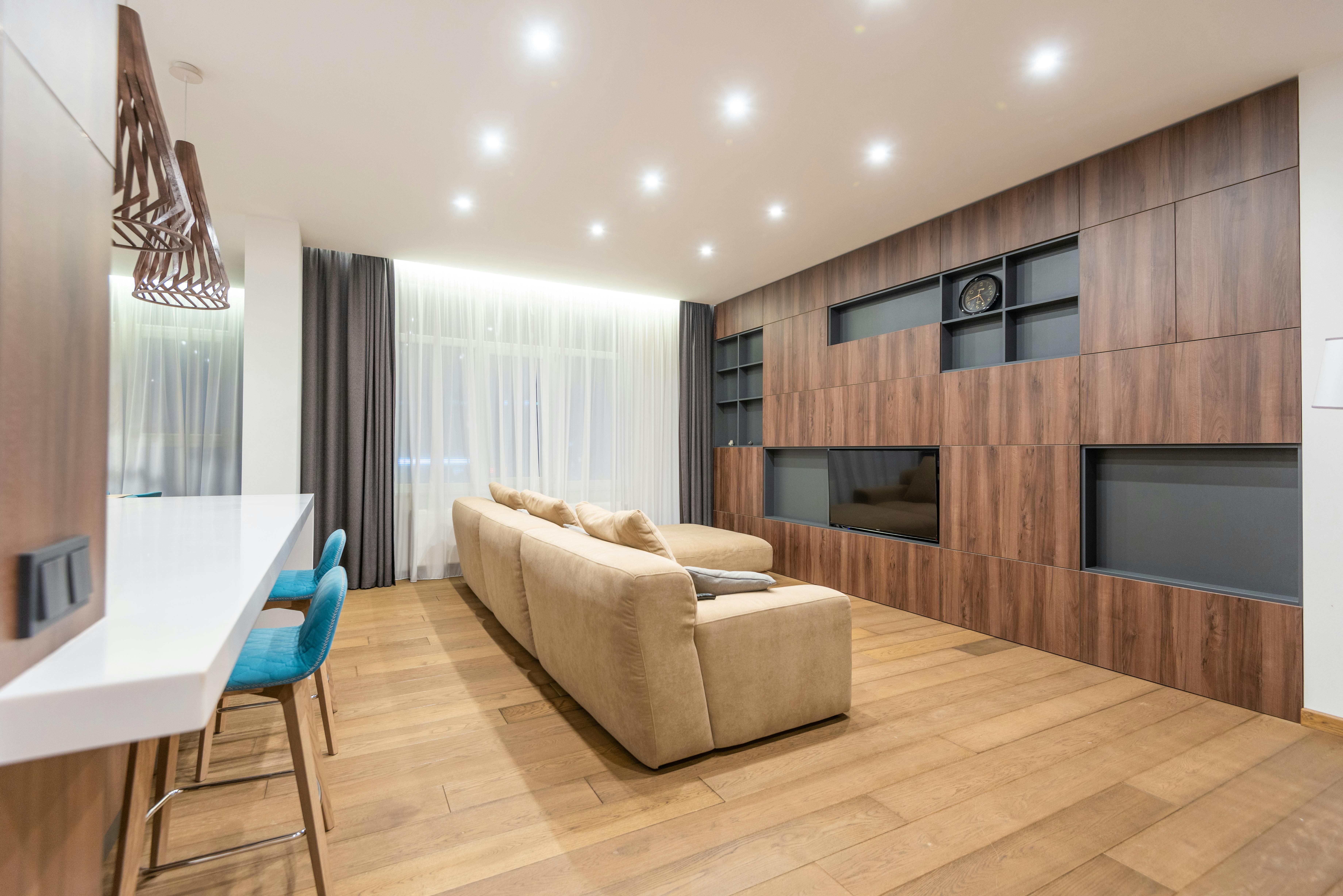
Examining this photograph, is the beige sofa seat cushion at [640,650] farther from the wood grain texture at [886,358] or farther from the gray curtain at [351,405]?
the gray curtain at [351,405]

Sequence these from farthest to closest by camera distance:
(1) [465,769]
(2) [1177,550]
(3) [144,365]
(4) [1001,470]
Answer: (3) [144,365] → (4) [1001,470] → (2) [1177,550] → (1) [465,769]

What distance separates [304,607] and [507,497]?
1785 mm

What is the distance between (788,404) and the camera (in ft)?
17.5

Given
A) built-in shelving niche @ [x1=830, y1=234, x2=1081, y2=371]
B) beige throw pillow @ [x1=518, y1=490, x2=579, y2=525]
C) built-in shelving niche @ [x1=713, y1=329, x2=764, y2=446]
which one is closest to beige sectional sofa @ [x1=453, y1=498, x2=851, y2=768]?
beige throw pillow @ [x1=518, y1=490, x2=579, y2=525]

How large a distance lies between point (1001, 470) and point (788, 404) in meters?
2.04

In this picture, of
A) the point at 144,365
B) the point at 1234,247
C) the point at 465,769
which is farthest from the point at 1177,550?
the point at 144,365

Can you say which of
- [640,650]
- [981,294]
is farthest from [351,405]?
[981,294]

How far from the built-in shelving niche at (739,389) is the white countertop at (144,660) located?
4924mm

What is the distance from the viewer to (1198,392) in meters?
2.72

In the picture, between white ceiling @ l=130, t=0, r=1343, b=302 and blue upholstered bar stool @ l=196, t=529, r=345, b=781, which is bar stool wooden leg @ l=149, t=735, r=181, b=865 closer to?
blue upholstered bar stool @ l=196, t=529, r=345, b=781

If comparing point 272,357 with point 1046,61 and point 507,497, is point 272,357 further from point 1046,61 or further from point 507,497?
point 1046,61

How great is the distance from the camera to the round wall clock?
3754 mm

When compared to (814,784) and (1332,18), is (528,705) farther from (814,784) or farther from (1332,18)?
(1332,18)

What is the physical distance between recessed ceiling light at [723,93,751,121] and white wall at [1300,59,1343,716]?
86.3 inches
